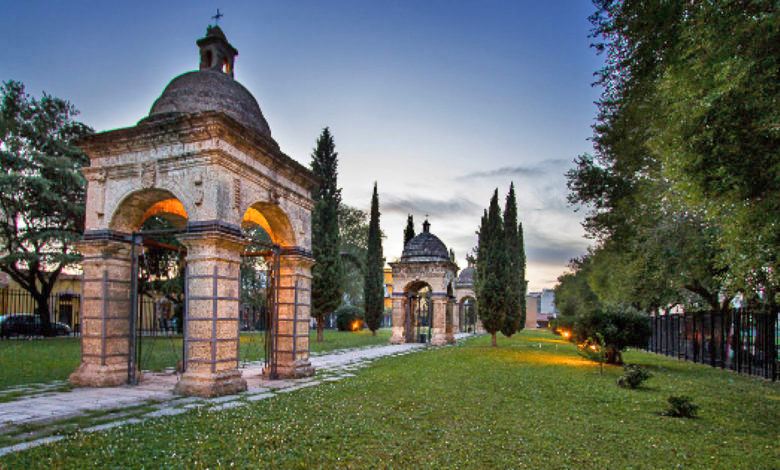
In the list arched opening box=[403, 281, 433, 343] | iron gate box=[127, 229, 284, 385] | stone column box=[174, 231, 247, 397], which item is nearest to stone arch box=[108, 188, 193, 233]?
iron gate box=[127, 229, 284, 385]

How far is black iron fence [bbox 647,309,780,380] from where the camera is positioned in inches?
517

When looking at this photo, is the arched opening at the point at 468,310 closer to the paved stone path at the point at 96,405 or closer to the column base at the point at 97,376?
the paved stone path at the point at 96,405

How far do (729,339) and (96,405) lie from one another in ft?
62.1

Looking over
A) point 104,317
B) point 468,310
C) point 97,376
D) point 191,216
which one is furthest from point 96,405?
point 468,310

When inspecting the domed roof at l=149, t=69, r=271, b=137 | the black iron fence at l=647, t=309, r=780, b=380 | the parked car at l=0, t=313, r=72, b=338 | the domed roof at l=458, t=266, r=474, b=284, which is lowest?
the parked car at l=0, t=313, r=72, b=338

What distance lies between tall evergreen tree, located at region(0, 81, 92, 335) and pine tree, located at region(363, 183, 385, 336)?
15.4 meters

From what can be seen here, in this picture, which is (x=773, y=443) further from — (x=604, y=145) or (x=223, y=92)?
(x=604, y=145)

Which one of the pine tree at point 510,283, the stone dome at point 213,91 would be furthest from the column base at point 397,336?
the stone dome at point 213,91

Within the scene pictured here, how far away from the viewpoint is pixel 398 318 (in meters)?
24.0

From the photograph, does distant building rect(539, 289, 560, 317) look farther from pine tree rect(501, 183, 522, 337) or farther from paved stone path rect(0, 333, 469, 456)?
paved stone path rect(0, 333, 469, 456)

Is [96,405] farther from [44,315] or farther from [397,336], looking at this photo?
[44,315]

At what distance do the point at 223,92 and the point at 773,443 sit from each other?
10748 mm

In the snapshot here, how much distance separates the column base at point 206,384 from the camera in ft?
25.7

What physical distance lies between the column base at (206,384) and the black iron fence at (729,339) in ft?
44.3
